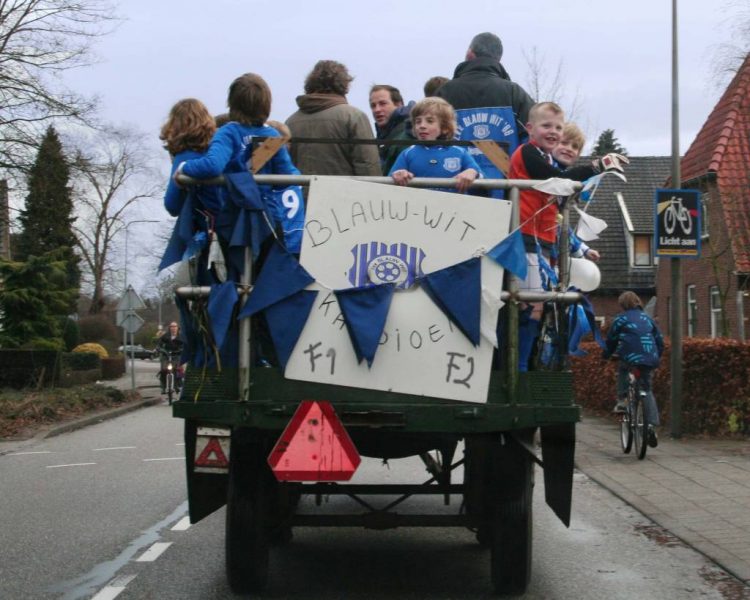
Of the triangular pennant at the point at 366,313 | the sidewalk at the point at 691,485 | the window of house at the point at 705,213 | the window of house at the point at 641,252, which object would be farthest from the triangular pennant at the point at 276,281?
the window of house at the point at 641,252

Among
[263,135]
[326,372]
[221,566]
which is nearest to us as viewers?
[326,372]

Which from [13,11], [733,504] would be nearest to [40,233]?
[13,11]

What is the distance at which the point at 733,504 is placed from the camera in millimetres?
8977

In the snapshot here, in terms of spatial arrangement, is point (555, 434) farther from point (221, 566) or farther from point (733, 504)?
point (733, 504)

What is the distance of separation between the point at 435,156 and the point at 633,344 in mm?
7269

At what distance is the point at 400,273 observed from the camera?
18.2ft

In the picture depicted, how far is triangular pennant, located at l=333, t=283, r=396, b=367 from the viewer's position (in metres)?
5.38

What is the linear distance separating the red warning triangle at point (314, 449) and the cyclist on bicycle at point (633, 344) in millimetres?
7654

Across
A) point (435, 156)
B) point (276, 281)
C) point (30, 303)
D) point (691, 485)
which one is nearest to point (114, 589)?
point (276, 281)

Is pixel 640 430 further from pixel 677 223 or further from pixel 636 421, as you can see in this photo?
pixel 677 223

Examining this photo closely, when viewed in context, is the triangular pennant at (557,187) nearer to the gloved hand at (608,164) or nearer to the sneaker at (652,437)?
the gloved hand at (608,164)

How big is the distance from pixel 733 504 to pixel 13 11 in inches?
800

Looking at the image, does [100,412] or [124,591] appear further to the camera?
[100,412]

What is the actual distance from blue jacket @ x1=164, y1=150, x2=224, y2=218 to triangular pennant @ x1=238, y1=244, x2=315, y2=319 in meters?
0.41
